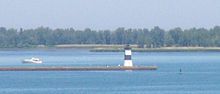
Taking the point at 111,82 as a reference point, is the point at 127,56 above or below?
above

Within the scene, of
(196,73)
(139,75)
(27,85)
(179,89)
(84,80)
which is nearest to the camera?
(179,89)

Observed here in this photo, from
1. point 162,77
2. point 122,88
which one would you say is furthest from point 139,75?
point 122,88

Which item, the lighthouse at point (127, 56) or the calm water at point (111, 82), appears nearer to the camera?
the calm water at point (111, 82)

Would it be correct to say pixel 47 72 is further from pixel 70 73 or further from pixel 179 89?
pixel 179 89

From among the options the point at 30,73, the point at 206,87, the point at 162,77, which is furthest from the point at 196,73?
the point at 206,87

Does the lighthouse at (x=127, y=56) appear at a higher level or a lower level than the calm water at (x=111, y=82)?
higher

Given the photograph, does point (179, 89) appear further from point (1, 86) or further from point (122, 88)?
point (1, 86)

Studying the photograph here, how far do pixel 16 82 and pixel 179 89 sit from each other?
1556 cm

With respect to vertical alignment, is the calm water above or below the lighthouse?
below

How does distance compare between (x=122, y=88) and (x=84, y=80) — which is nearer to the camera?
(x=122, y=88)

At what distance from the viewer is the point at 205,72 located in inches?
3846

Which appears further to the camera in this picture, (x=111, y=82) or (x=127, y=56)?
(x=127, y=56)

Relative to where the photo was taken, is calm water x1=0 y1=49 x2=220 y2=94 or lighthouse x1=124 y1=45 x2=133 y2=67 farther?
lighthouse x1=124 y1=45 x2=133 y2=67

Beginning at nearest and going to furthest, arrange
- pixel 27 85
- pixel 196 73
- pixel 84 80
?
pixel 27 85, pixel 84 80, pixel 196 73
